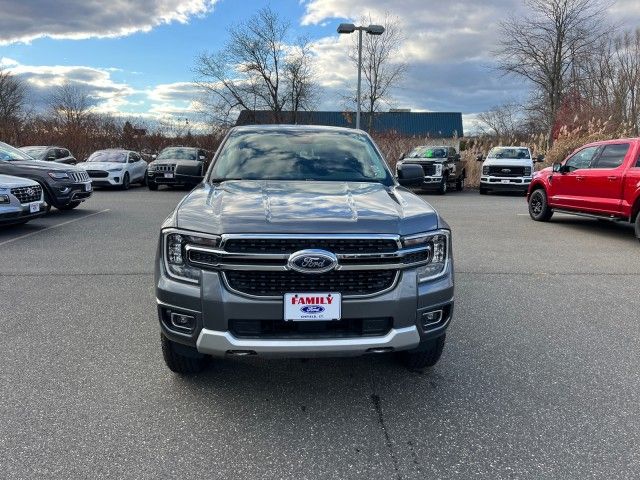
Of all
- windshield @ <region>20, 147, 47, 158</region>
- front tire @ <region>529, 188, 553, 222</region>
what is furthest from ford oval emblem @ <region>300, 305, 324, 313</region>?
windshield @ <region>20, 147, 47, 158</region>

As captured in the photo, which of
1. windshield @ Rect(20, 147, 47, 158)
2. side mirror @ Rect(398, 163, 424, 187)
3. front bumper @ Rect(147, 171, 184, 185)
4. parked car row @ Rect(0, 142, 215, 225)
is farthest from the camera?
front bumper @ Rect(147, 171, 184, 185)

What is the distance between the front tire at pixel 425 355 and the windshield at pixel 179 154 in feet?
63.5

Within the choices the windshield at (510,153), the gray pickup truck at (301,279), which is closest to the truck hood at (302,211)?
the gray pickup truck at (301,279)

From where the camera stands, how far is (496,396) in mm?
3465

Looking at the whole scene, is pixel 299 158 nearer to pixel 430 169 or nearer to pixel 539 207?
pixel 539 207

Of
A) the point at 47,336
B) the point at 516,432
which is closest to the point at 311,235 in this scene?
the point at 516,432

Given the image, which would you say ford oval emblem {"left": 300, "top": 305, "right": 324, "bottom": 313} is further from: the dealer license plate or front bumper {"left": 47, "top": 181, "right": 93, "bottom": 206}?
front bumper {"left": 47, "top": 181, "right": 93, "bottom": 206}

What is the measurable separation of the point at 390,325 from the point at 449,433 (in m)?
0.71

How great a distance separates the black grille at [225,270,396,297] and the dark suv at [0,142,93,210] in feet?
32.7

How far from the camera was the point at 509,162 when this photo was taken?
2097 centimetres

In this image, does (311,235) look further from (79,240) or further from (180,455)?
(79,240)

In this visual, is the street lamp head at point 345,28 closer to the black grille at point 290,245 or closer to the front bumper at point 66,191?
the front bumper at point 66,191

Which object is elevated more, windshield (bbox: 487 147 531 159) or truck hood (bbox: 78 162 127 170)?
windshield (bbox: 487 147 531 159)

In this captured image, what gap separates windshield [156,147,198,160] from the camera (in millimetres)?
21656
